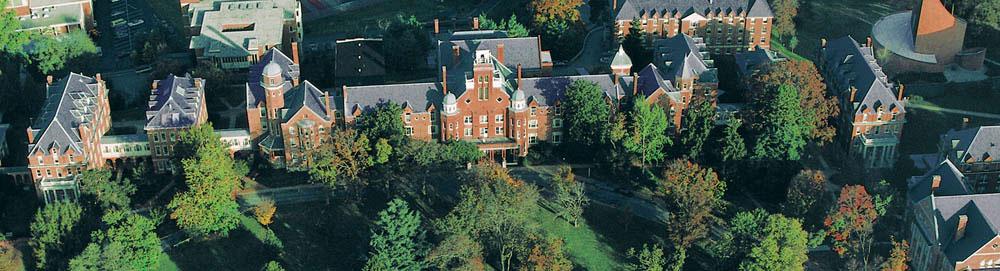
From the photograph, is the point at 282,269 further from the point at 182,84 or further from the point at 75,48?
the point at 75,48

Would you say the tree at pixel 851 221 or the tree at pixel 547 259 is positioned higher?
the tree at pixel 851 221

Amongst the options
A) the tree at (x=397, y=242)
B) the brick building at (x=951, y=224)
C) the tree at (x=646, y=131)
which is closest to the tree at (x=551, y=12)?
the tree at (x=646, y=131)

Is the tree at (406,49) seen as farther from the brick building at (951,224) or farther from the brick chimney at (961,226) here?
the brick chimney at (961,226)

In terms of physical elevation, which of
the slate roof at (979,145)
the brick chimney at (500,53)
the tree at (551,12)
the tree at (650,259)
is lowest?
the tree at (650,259)

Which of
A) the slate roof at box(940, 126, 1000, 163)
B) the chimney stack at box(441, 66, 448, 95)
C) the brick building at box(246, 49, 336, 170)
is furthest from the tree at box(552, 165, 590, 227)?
the slate roof at box(940, 126, 1000, 163)

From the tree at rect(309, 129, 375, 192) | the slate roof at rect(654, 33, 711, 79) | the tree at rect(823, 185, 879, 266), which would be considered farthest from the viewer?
the slate roof at rect(654, 33, 711, 79)

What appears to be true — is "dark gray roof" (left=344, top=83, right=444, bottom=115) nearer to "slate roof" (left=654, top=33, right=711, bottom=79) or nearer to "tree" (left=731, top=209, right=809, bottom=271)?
"slate roof" (left=654, top=33, right=711, bottom=79)
